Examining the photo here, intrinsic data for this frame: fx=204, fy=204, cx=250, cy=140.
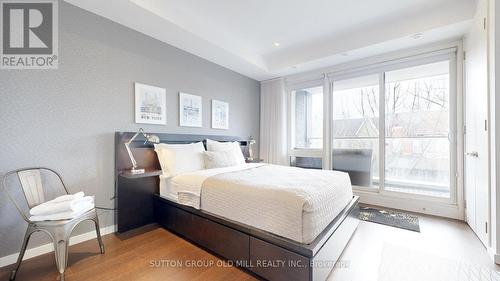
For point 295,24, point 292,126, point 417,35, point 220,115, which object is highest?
point 295,24

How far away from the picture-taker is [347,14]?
2795 mm

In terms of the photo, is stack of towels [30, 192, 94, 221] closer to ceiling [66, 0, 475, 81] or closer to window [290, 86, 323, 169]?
ceiling [66, 0, 475, 81]

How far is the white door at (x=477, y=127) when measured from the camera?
207 cm

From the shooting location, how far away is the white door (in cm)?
207

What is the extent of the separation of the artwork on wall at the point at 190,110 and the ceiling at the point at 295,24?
79 cm

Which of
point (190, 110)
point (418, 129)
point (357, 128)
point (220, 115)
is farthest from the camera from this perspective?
point (220, 115)

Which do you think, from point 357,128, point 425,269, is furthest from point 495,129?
point 357,128

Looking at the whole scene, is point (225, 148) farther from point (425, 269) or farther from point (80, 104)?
point (425, 269)

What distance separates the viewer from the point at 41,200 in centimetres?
191

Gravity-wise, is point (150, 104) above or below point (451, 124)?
above

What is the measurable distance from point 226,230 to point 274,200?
1.97ft

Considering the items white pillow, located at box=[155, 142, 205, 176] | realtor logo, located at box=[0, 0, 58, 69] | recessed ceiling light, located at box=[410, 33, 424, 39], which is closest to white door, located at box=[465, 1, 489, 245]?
recessed ceiling light, located at box=[410, 33, 424, 39]

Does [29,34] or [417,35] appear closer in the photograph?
[29,34]

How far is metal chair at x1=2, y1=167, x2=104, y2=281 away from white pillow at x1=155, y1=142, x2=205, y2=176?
34.9 inches
